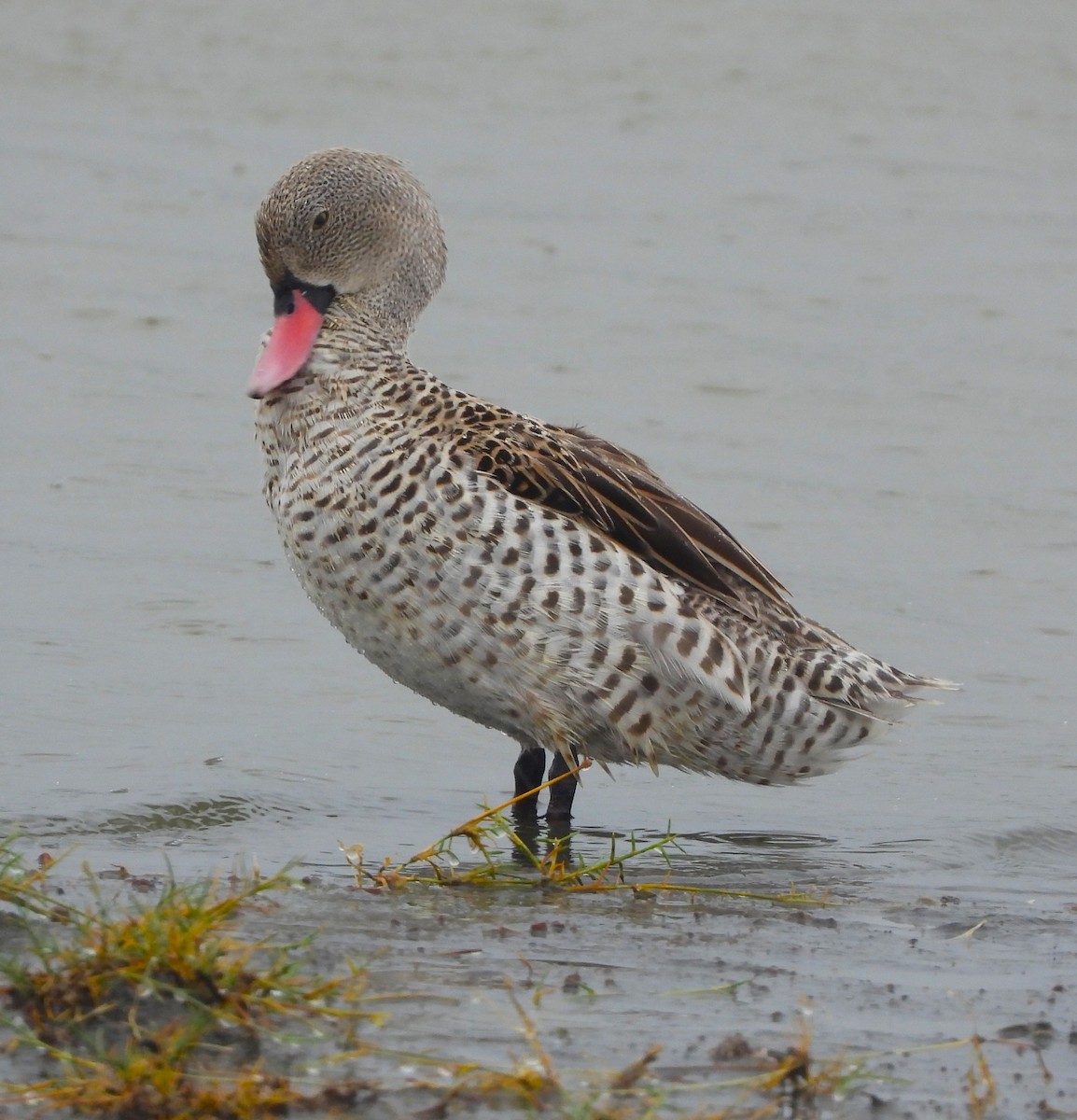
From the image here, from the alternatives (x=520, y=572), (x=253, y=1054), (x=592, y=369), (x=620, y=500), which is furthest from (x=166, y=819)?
(x=592, y=369)

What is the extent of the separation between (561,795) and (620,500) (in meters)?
0.92

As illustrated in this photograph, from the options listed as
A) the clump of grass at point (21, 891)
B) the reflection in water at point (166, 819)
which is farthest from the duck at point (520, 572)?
the clump of grass at point (21, 891)

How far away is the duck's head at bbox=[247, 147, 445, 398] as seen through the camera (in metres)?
7.10

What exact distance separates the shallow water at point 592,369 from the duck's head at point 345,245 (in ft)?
4.79

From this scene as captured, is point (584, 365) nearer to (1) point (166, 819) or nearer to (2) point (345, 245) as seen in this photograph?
(2) point (345, 245)

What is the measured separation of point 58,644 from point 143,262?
5.51 meters

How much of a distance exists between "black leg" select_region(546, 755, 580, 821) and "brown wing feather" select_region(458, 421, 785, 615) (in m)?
0.70

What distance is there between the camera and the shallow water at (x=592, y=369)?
23.4 feet

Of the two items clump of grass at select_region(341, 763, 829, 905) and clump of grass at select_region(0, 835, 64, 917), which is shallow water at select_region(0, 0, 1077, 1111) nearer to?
clump of grass at select_region(341, 763, 829, 905)

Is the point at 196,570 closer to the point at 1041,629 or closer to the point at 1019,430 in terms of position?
the point at 1041,629

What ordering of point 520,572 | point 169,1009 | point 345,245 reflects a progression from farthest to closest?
point 345,245, point 520,572, point 169,1009

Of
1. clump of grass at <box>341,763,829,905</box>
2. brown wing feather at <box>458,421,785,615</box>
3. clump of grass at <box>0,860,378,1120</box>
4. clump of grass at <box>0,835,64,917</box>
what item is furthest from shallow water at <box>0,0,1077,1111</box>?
clump of grass at <box>0,860,378,1120</box>

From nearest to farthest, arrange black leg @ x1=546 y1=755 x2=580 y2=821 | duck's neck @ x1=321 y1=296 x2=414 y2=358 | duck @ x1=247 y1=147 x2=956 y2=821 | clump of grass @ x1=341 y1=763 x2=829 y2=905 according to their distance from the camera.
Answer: clump of grass @ x1=341 y1=763 x2=829 y2=905 → duck @ x1=247 y1=147 x2=956 y2=821 → black leg @ x1=546 y1=755 x2=580 y2=821 → duck's neck @ x1=321 y1=296 x2=414 y2=358

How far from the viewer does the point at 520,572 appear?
6.32 meters
